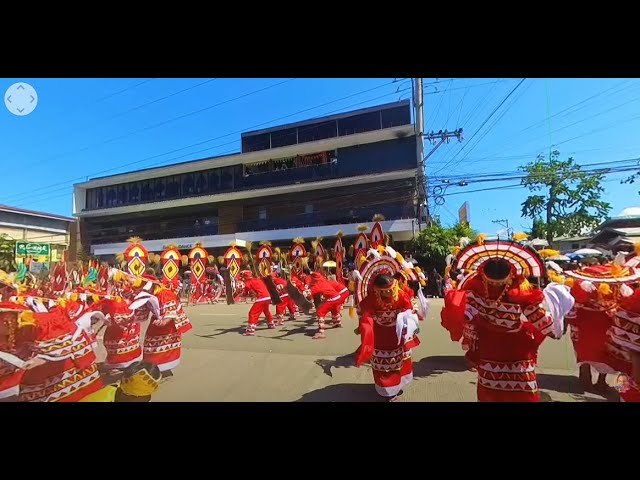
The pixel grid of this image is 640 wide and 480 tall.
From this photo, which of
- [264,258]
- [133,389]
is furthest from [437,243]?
[133,389]

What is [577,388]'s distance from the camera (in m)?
3.08

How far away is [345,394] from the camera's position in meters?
3.03

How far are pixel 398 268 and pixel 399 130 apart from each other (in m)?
11.5

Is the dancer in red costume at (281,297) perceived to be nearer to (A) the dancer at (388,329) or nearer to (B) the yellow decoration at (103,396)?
(A) the dancer at (388,329)

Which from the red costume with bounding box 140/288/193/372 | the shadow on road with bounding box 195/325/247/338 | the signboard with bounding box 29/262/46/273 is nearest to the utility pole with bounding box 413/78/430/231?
the shadow on road with bounding box 195/325/247/338

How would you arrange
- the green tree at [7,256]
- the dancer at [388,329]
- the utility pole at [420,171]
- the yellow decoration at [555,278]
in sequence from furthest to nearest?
the utility pole at [420,171] < the green tree at [7,256] < the dancer at [388,329] < the yellow decoration at [555,278]

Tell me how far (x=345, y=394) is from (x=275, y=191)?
7544mm

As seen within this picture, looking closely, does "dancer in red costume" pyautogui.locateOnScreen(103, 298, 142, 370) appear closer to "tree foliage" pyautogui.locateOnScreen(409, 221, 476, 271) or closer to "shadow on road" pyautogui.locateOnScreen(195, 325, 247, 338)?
"shadow on road" pyautogui.locateOnScreen(195, 325, 247, 338)

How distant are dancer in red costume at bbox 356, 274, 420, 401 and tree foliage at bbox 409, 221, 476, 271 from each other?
30.3ft

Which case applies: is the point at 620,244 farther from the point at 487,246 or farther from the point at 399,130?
the point at 399,130

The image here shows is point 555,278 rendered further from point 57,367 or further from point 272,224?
point 272,224

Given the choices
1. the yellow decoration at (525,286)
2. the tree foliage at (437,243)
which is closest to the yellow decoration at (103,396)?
the yellow decoration at (525,286)

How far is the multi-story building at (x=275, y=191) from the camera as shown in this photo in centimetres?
389

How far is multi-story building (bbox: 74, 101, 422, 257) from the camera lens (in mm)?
3891
